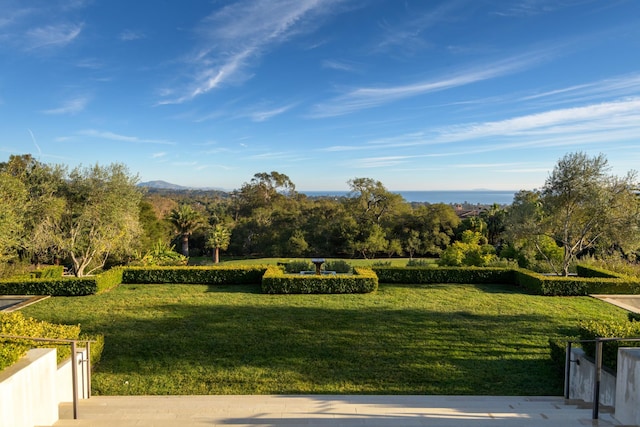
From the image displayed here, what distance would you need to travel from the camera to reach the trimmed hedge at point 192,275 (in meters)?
16.0

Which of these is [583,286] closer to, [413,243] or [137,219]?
[137,219]

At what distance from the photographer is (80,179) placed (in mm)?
16266

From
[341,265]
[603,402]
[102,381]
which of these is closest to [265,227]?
[341,265]

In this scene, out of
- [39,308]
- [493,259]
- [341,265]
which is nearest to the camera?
[39,308]

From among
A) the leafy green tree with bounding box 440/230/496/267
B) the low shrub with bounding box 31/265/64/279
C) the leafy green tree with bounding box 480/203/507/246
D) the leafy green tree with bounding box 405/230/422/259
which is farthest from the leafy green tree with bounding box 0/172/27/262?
the leafy green tree with bounding box 480/203/507/246

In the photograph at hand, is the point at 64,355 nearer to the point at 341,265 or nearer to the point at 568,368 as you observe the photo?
the point at 568,368

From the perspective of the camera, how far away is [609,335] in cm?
570

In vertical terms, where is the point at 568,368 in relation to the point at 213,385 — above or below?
above

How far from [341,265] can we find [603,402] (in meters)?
13.4

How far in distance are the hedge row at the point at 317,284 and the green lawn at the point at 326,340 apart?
601 millimetres

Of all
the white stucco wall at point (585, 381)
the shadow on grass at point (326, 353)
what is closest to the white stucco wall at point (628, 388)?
the white stucco wall at point (585, 381)

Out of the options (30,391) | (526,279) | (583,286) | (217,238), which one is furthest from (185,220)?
(30,391)

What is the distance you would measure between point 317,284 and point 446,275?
18.8 ft

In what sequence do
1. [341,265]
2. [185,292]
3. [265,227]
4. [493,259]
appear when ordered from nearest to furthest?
[185,292] < [341,265] < [493,259] < [265,227]
